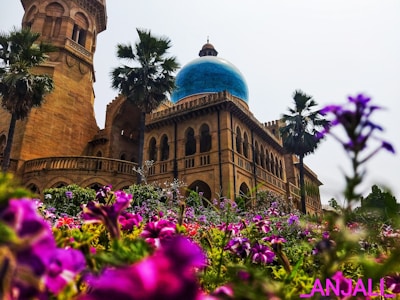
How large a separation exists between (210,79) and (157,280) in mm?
26773

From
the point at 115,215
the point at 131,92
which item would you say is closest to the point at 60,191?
the point at 131,92

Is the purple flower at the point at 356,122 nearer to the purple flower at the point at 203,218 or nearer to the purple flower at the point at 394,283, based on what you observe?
the purple flower at the point at 394,283

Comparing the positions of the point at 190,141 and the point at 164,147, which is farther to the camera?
the point at 164,147

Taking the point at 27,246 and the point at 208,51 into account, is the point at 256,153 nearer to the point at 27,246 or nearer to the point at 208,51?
the point at 208,51

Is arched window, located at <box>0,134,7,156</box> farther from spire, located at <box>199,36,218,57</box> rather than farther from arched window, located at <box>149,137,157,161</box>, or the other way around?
spire, located at <box>199,36,218,57</box>

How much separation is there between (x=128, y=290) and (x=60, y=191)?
48.7 ft

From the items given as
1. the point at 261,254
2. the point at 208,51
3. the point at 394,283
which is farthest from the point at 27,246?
the point at 208,51

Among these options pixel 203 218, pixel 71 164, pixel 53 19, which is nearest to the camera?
pixel 203 218

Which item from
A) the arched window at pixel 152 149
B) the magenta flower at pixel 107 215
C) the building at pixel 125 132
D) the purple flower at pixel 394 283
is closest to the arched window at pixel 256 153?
the building at pixel 125 132

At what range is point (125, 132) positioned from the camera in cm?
2778

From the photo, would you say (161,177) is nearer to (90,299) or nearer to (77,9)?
(77,9)

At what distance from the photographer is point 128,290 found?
0.51 meters

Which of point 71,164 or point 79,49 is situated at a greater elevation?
point 79,49

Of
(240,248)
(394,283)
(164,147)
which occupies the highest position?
(164,147)
